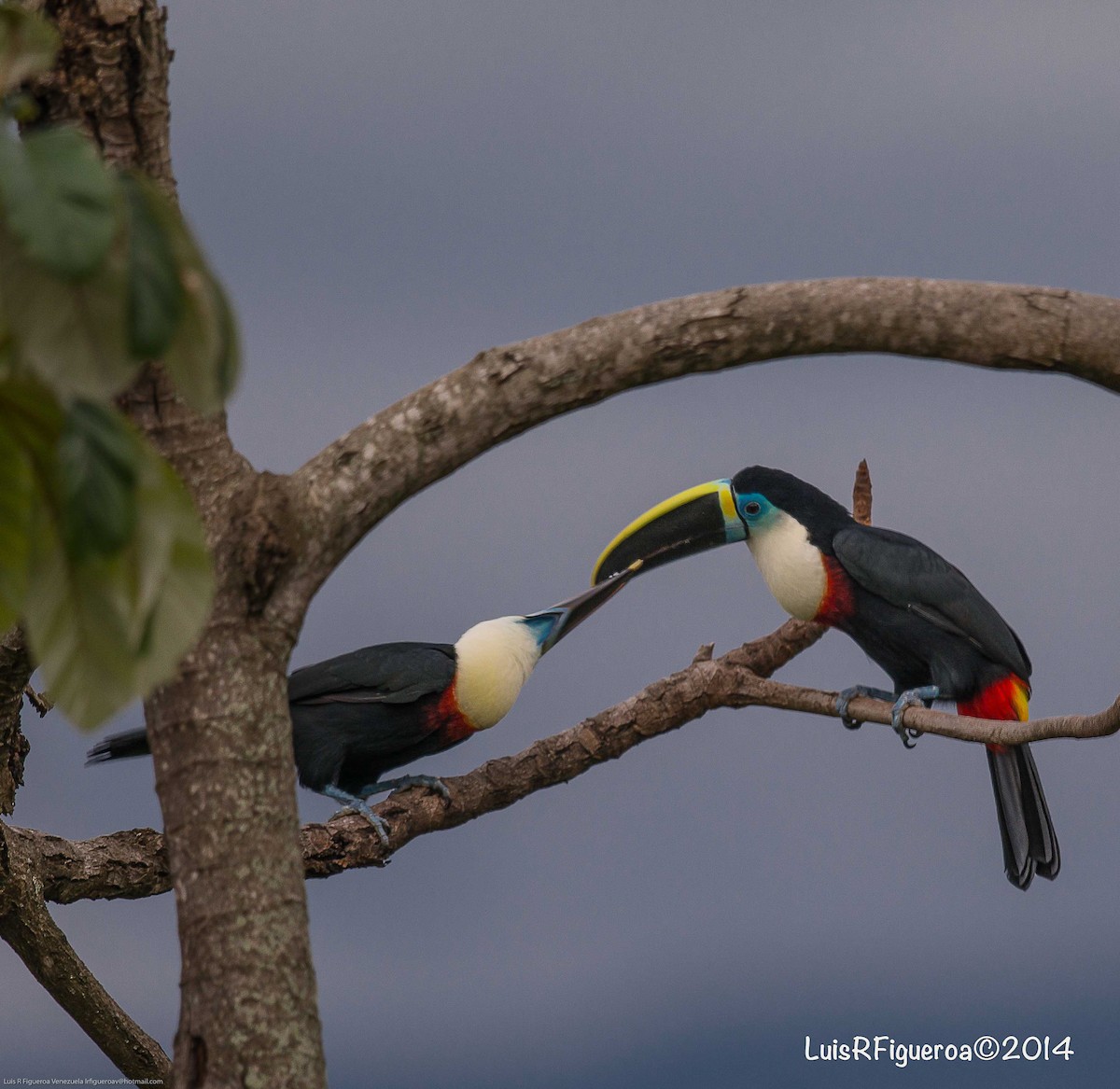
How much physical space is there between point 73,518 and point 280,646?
1.38m

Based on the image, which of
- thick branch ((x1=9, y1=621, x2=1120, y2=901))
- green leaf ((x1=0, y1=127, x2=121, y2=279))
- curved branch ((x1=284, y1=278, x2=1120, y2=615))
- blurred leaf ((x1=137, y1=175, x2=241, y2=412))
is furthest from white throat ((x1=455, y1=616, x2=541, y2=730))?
green leaf ((x1=0, y1=127, x2=121, y2=279))

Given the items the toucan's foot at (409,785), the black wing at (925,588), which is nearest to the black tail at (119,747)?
the toucan's foot at (409,785)

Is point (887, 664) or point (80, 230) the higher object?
point (887, 664)

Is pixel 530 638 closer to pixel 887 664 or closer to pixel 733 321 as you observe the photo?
pixel 887 664

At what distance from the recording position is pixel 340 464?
2.83 meters

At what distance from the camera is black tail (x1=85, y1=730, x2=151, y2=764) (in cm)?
438

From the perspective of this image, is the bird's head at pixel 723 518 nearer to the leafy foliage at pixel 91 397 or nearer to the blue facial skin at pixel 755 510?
the blue facial skin at pixel 755 510

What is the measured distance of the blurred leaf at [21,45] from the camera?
5.10 feet

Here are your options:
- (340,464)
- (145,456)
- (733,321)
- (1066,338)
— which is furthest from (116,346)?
(1066,338)

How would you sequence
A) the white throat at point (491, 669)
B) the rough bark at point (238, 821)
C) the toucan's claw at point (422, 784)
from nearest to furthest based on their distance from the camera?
the rough bark at point (238, 821), the toucan's claw at point (422, 784), the white throat at point (491, 669)

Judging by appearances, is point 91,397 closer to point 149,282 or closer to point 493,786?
point 149,282

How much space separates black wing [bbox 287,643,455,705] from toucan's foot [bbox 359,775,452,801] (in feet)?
0.85

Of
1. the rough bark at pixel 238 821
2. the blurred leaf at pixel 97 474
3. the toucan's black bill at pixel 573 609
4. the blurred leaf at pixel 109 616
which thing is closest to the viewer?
the blurred leaf at pixel 97 474

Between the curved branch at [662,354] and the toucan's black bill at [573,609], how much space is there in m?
1.85
